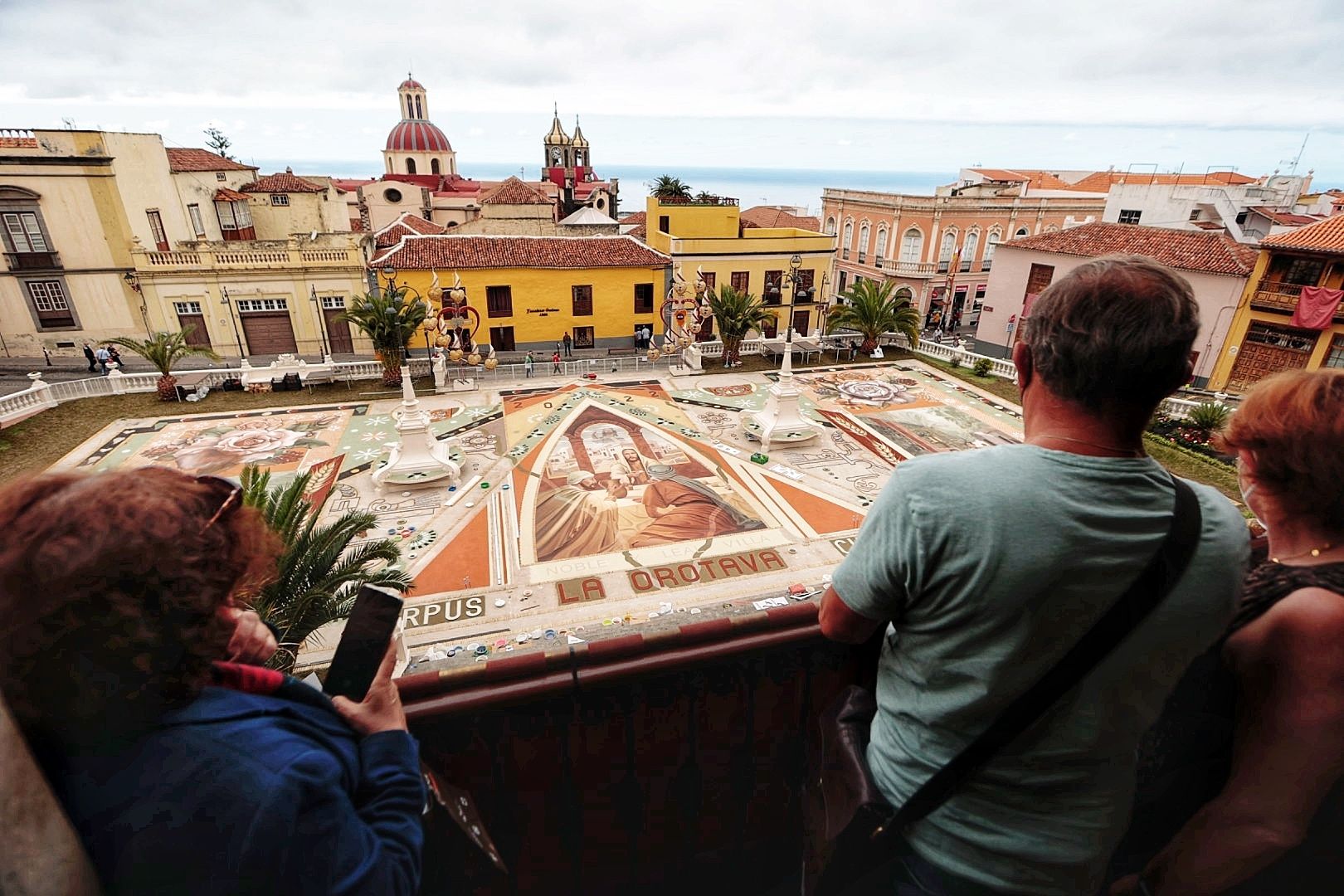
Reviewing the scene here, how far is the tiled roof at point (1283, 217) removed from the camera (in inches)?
971

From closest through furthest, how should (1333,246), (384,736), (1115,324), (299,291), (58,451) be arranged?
(1115,324)
(384,736)
(58,451)
(1333,246)
(299,291)

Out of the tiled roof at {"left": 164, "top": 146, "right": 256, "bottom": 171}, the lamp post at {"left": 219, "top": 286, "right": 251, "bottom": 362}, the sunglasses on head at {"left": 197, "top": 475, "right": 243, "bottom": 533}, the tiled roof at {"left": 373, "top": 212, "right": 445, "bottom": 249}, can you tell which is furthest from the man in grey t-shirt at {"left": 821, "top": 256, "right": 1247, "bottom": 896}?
the tiled roof at {"left": 164, "top": 146, "right": 256, "bottom": 171}

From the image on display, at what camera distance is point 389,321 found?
1831 cm

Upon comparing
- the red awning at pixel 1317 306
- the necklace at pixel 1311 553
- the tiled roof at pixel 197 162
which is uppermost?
the tiled roof at pixel 197 162

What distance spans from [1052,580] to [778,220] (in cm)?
4156

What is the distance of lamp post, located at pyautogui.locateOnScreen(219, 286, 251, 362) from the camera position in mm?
22141

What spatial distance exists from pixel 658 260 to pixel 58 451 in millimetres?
19401

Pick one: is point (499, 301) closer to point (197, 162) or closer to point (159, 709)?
point (197, 162)

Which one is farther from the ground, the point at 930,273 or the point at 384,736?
the point at 384,736

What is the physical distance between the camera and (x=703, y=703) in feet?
6.93

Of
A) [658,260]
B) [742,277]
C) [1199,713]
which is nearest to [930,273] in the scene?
[742,277]

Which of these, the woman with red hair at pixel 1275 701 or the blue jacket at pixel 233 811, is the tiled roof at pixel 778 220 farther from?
Result: the blue jacket at pixel 233 811

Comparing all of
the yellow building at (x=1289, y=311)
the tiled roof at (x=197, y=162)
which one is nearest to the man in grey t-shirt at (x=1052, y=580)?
A: the yellow building at (x=1289, y=311)

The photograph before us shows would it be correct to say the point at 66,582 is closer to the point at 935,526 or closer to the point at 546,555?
the point at 935,526
